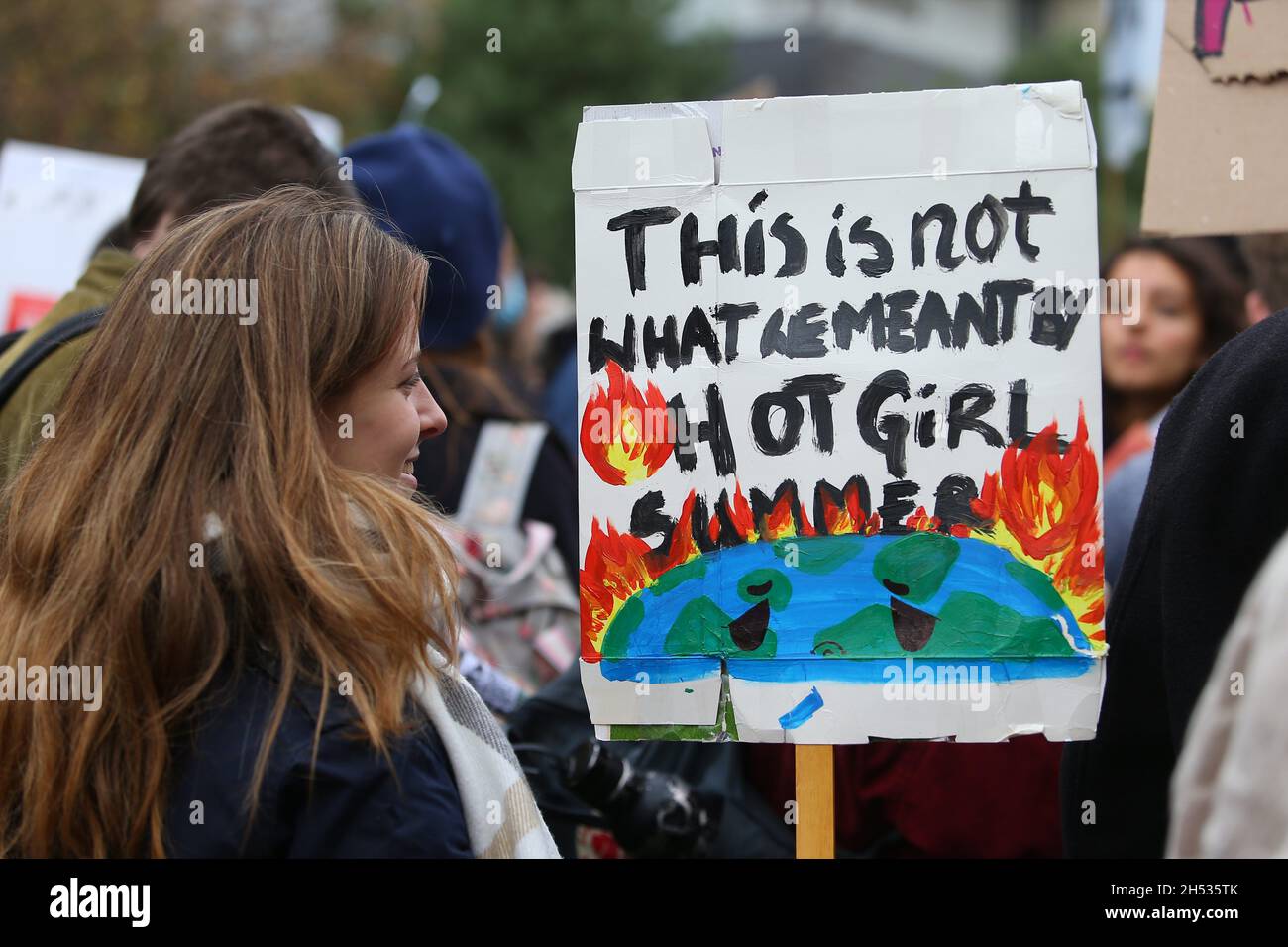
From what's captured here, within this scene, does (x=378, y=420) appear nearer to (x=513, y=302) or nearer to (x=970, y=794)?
(x=970, y=794)

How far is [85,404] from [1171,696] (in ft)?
4.23

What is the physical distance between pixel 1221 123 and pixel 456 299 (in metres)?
1.47

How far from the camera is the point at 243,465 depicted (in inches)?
54.2

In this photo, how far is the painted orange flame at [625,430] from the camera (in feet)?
5.33

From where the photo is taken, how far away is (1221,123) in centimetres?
196

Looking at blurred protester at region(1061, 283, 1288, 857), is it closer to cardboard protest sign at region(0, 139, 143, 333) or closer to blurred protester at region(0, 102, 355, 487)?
blurred protester at region(0, 102, 355, 487)

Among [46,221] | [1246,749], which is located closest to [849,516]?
[1246,749]

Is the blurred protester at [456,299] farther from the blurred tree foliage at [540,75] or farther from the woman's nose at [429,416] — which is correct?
the blurred tree foliage at [540,75]

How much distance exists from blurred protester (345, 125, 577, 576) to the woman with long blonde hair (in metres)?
0.99

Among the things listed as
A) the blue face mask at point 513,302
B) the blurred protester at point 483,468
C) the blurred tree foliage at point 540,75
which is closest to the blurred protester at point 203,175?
the blurred protester at point 483,468

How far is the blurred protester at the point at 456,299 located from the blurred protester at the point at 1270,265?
51.1 inches

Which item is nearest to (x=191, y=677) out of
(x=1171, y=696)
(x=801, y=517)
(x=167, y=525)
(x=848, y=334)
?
(x=167, y=525)

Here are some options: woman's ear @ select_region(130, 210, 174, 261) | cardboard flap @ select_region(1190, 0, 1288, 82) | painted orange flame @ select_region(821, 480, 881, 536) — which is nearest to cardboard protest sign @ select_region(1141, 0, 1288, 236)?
cardboard flap @ select_region(1190, 0, 1288, 82)

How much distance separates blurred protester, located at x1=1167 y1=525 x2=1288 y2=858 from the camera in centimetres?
74
